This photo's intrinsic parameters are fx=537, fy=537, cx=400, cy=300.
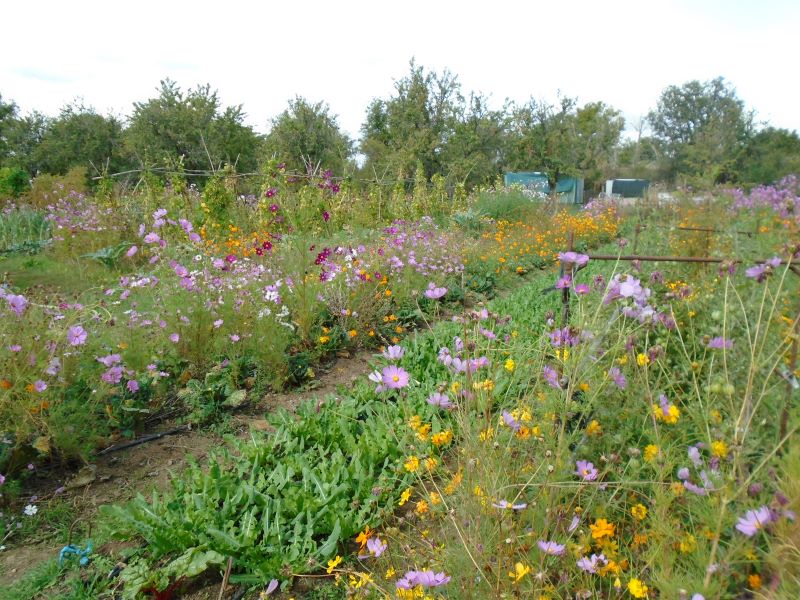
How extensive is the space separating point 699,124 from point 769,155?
13187mm

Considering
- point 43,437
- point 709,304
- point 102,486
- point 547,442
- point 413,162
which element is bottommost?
point 102,486

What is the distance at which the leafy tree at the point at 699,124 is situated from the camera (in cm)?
2925

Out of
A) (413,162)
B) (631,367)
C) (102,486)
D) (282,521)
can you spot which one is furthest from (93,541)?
(413,162)

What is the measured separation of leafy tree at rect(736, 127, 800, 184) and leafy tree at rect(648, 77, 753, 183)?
81 cm

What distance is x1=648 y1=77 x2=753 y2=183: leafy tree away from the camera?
29.2 meters

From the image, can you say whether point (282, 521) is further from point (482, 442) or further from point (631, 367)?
point (631, 367)

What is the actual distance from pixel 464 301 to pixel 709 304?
331cm

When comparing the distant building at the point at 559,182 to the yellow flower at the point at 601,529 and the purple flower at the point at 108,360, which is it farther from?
the yellow flower at the point at 601,529

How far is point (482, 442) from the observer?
154 centimetres

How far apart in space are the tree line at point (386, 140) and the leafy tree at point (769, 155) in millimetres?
62

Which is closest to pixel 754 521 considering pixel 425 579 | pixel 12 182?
pixel 425 579

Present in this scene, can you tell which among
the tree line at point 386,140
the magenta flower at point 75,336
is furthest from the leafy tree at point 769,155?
the magenta flower at point 75,336

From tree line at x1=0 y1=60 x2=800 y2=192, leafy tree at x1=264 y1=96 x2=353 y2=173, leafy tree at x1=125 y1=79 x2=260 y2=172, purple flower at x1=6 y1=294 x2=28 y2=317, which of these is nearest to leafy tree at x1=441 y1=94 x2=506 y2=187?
tree line at x1=0 y1=60 x2=800 y2=192

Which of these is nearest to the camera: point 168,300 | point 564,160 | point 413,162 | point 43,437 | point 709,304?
point 43,437
